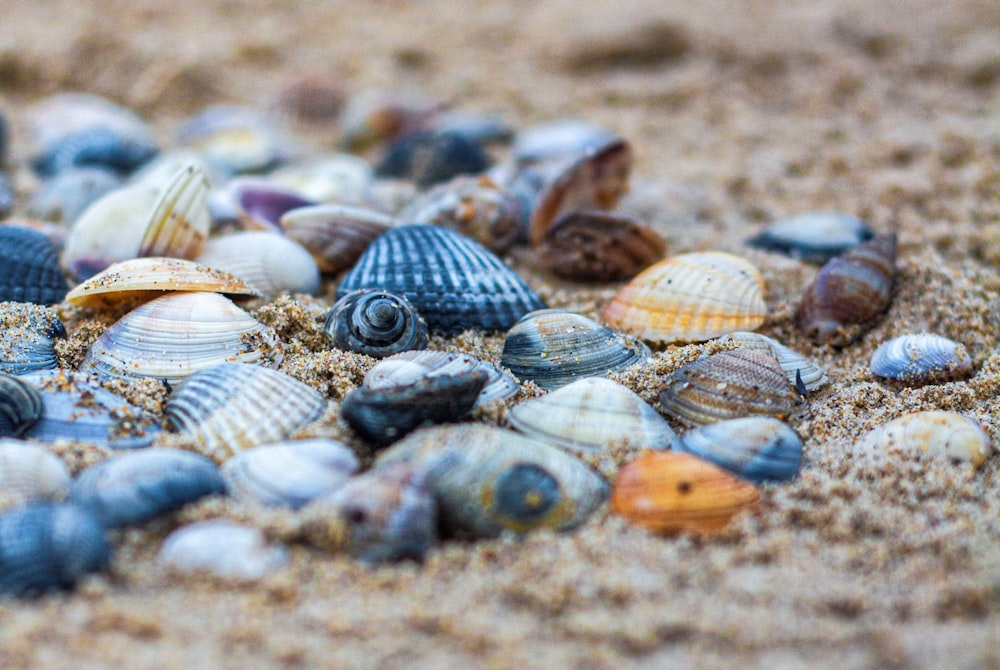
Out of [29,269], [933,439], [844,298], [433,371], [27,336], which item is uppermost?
[29,269]

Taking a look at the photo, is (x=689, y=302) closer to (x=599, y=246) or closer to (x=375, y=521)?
(x=599, y=246)

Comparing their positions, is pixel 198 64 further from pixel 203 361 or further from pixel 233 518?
pixel 233 518

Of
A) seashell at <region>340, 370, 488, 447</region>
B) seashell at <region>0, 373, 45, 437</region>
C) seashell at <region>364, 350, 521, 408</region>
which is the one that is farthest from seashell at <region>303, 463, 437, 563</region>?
seashell at <region>0, 373, 45, 437</region>

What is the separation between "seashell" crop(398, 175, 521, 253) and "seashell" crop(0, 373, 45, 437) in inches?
68.2

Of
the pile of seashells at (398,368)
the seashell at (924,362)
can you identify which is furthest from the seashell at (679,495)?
the seashell at (924,362)

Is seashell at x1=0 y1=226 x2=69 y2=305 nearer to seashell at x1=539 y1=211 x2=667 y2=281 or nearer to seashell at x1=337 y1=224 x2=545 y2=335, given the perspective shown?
seashell at x1=337 y1=224 x2=545 y2=335

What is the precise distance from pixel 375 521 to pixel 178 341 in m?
1.12

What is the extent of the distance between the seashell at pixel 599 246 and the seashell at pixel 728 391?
95cm

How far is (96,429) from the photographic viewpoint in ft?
7.27

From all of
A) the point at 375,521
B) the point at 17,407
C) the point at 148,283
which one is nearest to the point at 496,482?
the point at 375,521

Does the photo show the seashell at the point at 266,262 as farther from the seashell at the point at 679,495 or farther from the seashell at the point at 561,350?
the seashell at the point at 679,495

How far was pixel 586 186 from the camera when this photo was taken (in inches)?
148

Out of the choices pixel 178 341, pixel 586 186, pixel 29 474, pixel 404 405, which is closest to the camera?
pixel 29 474

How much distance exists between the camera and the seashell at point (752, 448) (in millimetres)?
2133
